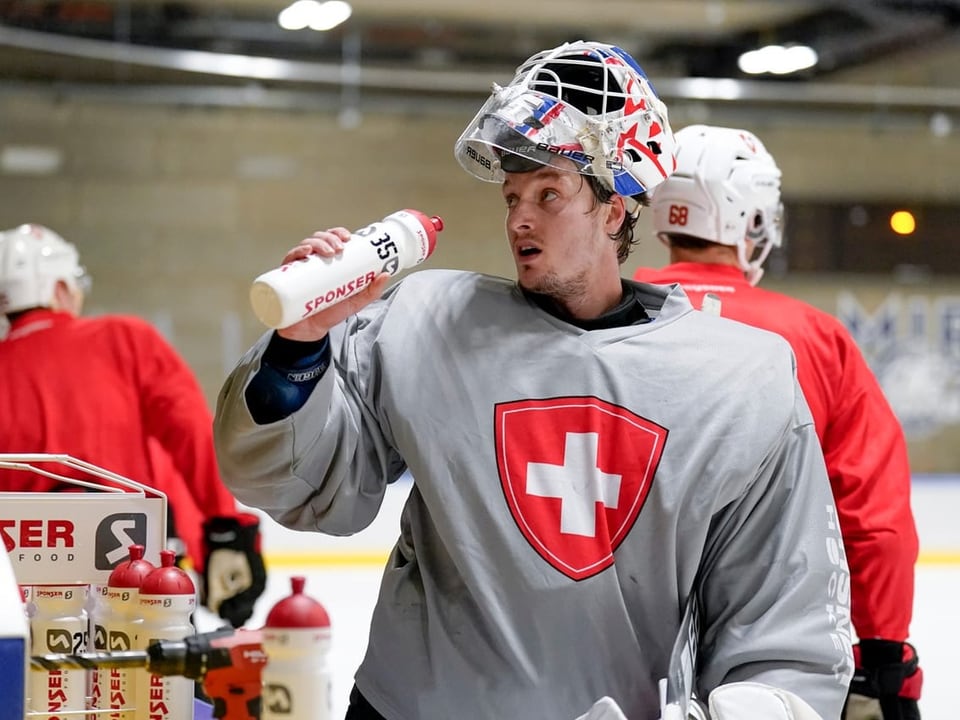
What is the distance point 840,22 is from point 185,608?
708cm

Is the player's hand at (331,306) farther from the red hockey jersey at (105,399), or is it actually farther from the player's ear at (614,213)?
the red hockey jersey at (105,399)

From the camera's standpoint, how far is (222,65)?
7.57m

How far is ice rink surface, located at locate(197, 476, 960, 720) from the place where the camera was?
13.1 ft

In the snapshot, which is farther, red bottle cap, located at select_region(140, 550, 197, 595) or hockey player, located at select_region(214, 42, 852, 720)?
hockey player, located at select_region(214, 42, 852, 720)

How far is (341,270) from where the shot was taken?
4.17ft

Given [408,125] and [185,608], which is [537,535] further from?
[408,125]

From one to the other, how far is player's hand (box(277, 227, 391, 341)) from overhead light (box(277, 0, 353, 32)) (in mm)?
6490

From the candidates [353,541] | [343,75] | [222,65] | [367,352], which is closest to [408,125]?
[343,75]

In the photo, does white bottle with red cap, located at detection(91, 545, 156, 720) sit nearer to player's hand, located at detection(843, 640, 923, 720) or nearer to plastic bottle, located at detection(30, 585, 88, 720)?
plastic bottle, located at detection(30, 585, 88, 720)

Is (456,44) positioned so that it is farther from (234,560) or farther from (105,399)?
(234,560)

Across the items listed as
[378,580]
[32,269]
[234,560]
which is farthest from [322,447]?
[378,580]

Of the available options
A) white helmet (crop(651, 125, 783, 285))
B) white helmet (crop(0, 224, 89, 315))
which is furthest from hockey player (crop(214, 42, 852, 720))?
white helmet (crop(0, 224, 89, 315))

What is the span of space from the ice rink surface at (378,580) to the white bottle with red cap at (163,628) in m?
2.35

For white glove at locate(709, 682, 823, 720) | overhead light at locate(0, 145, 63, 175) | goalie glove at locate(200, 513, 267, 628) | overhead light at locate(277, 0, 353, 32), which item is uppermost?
overhead light at locate(277, 0, 353, 32)
